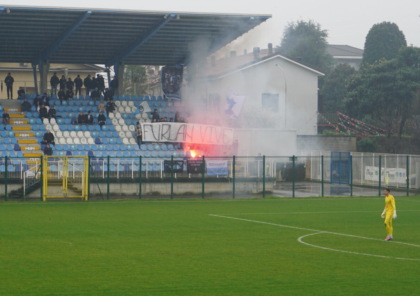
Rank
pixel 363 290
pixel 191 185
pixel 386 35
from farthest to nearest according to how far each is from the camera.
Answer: pixel 386 35 < pixel 191 185 < pixel 363 290

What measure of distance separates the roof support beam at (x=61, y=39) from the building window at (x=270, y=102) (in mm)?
19649

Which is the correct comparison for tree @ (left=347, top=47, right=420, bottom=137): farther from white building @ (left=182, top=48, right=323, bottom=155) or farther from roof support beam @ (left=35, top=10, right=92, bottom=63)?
roof support beam @ (left=35, top=10, right=92, bottom=63)

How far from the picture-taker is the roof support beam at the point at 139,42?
158 ft

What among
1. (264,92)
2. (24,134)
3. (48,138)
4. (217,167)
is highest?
(264,92)

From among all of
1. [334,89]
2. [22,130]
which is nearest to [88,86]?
[22,130]

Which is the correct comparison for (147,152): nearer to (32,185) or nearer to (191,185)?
(191,185)

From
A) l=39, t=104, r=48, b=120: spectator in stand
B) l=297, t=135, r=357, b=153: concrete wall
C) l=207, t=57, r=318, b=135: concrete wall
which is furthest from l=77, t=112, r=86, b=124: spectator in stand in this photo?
l=297, t=135, r=357, b=153: concrete wall

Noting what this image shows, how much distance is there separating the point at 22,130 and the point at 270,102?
83.9 ft

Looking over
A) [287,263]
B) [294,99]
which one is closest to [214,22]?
[294,99]

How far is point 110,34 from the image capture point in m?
51.4

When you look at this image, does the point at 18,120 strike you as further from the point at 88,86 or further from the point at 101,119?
the point at 88,86

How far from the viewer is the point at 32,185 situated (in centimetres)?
4162

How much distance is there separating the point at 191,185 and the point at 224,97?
14.1 meters

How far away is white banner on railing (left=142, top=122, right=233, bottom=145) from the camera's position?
51344 mm
